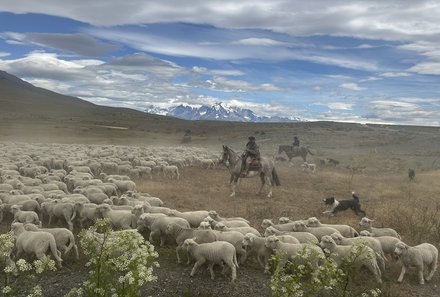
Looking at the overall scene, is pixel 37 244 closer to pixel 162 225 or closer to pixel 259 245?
pixel 162 225

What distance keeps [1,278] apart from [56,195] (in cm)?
524

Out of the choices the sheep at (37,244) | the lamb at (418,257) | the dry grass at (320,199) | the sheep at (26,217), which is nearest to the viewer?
the sheep at (37,244)

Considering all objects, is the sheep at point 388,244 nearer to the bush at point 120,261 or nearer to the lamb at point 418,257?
the lamb at point 418,257

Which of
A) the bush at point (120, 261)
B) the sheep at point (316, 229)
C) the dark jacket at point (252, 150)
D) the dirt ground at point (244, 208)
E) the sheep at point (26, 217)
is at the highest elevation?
the dark jacket at point (252, 150)

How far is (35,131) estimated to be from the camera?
2987 inches

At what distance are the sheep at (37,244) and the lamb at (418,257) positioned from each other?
8.70m

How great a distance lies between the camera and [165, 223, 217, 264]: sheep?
11359 millimetres

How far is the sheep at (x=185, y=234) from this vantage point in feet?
37.3

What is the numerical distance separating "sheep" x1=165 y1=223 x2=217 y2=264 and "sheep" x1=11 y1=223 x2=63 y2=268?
3.10 metres

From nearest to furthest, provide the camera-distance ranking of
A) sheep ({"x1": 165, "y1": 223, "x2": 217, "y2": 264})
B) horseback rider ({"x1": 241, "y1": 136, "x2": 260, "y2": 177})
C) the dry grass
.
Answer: sheep ({"x1": 165, "y1": 223, "x2": 217, "y2": 264}), the dry grass, horseback rider ({"x1": 241, "y1": 136, "x2": 260, "y2": 177})

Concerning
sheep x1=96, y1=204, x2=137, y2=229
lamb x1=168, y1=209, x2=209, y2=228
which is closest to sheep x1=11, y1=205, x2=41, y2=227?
sheep x1=96, y1=204, x2=137, y2=229

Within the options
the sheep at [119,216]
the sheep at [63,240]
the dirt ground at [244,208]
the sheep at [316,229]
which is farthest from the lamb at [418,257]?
the sheep at [63,240]

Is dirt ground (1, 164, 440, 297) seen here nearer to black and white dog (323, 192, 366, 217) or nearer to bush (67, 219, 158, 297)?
black and white dog (323, 192, 366, 217)

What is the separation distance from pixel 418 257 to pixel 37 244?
9.60m
